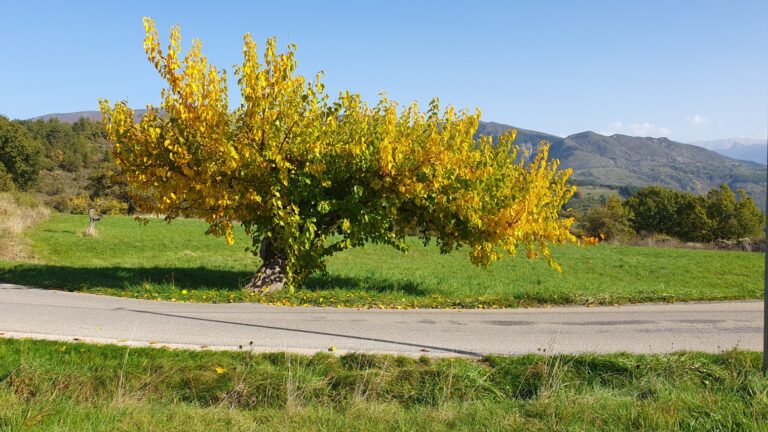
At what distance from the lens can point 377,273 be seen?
19.8m

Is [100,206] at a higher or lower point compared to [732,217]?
higher

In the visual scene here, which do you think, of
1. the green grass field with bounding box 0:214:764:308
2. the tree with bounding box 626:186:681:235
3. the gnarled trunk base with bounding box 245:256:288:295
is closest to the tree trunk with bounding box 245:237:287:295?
the gnarled trunk base with bounding box 245:256:288:295

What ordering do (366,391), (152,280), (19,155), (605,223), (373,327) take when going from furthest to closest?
(605,223), (19,155), (152,280), (373,327), (366,391)

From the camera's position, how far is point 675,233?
7956 centimetres

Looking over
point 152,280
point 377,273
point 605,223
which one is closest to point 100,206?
point 377,273

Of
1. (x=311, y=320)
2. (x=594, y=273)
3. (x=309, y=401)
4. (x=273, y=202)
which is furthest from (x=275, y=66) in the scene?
(x=594, y=273)

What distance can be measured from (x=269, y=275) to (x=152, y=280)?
10.5 ft

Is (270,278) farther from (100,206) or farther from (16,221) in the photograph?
(100,206)

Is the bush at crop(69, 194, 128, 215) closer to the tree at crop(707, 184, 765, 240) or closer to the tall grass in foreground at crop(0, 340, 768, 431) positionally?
the tall grass in foreground at crop(0, 340, 768, 431)

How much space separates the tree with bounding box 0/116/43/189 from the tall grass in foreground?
64.6 m

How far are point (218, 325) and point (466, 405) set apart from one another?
499 centimetres

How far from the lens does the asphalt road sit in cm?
803

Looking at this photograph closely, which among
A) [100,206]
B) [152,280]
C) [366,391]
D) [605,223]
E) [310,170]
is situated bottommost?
[605,223]

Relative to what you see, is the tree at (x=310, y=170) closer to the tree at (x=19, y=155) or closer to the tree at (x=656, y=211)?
the tree at (x=19, y=155)
